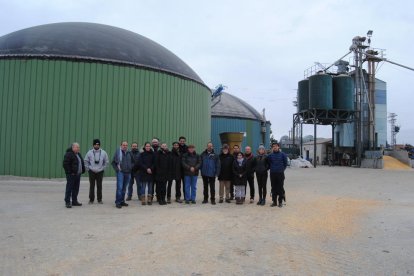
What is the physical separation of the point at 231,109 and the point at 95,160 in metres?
27.3

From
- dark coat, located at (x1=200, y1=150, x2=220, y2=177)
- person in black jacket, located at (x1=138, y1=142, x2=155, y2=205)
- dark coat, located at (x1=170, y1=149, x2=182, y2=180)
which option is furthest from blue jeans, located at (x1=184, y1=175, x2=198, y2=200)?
person in black jacket, located at (x1=138, y1=142, x2=155, y2=205)

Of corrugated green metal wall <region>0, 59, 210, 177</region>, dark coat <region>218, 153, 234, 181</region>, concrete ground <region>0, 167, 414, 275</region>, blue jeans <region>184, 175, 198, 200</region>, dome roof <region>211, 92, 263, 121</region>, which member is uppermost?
dome roof <region>211, 92, 263, 121</region>

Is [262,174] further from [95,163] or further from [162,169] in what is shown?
[95,163]

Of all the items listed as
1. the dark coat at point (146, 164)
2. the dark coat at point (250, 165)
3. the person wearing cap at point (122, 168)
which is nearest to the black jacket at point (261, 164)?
the dark coat at point (250, 165)

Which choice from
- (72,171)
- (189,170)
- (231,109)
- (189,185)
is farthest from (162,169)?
(231,109)

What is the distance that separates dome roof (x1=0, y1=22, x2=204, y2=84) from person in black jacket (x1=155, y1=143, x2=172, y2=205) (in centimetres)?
808

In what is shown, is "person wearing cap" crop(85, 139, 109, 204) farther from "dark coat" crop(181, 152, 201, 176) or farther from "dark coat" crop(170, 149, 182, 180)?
"dark coat" crop(181, 152, 201, 176)

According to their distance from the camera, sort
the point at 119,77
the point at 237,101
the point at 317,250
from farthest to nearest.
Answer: the point at 237,101 → the point at 119,77 → the point at 317,250

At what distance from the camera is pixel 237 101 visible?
128ft

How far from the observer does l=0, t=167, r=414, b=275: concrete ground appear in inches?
172

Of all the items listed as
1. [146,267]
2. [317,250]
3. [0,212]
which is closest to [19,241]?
[146,267]

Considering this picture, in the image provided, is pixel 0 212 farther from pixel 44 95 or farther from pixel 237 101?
pixel 237 101

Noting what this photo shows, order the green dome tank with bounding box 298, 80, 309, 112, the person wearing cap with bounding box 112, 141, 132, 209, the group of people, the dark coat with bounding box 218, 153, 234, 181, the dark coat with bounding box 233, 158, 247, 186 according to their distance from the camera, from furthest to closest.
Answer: the green dome tank with bounding box 298, 80, 309, 112 → the dark coat with bounding box 218, 153, 234, 181 → the dark coat with bounding box 233, 158, 247, 186 → the group of people → the person wearing cap with bounding box 112, 141, 132, 209

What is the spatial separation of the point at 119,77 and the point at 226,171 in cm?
832
